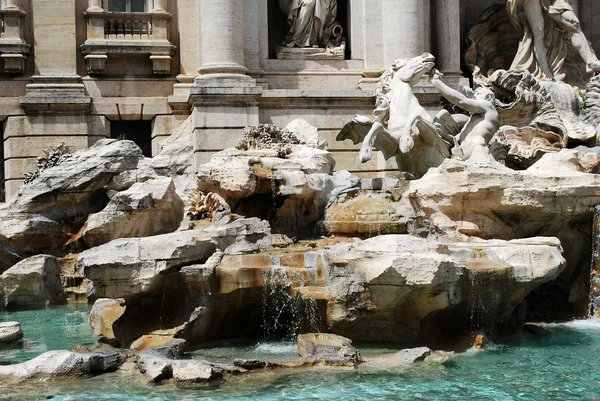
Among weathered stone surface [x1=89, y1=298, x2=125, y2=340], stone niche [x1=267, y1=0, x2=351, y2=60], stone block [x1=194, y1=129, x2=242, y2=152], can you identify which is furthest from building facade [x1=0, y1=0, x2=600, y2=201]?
weathered stone surface [x1=89, y1=298, x2=125, y2=340]

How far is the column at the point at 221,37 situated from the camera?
1605 cm

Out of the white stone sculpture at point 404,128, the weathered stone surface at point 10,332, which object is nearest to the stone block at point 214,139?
the white stone sculpture at point 404,128

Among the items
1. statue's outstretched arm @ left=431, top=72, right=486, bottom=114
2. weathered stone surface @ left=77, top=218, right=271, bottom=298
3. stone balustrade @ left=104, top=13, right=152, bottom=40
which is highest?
stone balustrade @ left=104, top=13, right=152, bottom=40

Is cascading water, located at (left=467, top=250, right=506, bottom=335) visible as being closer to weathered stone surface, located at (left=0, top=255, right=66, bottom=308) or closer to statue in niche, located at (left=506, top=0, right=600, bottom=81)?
weathered stone surface, located at (left=0, top=255, right=66, bottom=308)

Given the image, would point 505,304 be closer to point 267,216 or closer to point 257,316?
point 257,316

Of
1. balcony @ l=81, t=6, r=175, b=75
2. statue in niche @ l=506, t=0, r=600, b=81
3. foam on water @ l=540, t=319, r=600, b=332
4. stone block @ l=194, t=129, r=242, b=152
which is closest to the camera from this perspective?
foam on water @ l=540, t=319, r=600, b=332

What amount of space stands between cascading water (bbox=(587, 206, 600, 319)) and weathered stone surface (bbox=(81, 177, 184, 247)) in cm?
650

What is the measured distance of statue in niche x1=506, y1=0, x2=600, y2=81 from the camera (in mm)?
17781

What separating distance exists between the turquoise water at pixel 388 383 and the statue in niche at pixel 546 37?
9908 millimetres

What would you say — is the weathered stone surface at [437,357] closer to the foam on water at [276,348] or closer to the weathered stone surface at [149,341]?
the foam on water at [276,348]

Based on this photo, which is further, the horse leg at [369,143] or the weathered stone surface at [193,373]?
the horse leg at [369,143]

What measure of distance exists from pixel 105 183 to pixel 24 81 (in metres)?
4.29

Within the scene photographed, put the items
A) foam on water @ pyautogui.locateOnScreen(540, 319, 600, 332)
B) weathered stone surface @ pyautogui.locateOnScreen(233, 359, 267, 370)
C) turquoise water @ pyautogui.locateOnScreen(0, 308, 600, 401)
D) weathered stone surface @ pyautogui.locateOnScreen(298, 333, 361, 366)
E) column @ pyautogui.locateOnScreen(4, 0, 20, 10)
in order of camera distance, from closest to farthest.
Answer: turquoise water @ pyautogui.locateOnScreen(0, 308, 600, 401) → weathered stone surface @ pyautogui.locateOnScreen(233, 359, 267, 370) → weathered stone surface @ pyautogui.locateOnScreen(298, 333, 361, 366) → foam on water @ pyautogui.locateOnScreen(540, 319, 600, 332) → column @ pyautogui.locateOnScreen(4, 0, 20, 10)

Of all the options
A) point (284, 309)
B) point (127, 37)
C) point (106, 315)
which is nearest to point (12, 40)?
point (127, 37)
